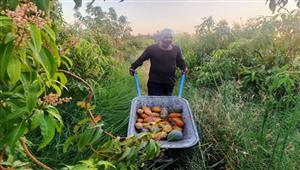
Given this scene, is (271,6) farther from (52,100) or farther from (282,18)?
(282,18)

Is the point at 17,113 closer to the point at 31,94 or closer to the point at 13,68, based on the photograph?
the point at 31,94

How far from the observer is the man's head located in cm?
588

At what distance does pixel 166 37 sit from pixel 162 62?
39 centimetres

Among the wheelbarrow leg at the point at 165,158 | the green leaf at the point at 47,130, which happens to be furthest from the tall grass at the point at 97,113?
the green leaf at the point at 47,130

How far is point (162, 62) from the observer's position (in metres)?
6.06

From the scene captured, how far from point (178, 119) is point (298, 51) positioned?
7.37 feet

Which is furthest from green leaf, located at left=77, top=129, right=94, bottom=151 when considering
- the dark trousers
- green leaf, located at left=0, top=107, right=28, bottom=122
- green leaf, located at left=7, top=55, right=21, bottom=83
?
the dark trousers

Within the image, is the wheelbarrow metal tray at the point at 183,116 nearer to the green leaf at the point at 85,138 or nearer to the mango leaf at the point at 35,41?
the green leaf at the point at 85,138

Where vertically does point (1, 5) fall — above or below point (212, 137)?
above

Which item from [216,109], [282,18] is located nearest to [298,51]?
[282,18]

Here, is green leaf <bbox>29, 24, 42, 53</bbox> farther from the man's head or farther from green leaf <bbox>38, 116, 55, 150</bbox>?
the man's head

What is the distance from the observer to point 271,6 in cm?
A: 141

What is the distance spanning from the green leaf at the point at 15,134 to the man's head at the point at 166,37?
4.71 m

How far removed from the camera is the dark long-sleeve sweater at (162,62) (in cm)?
605
